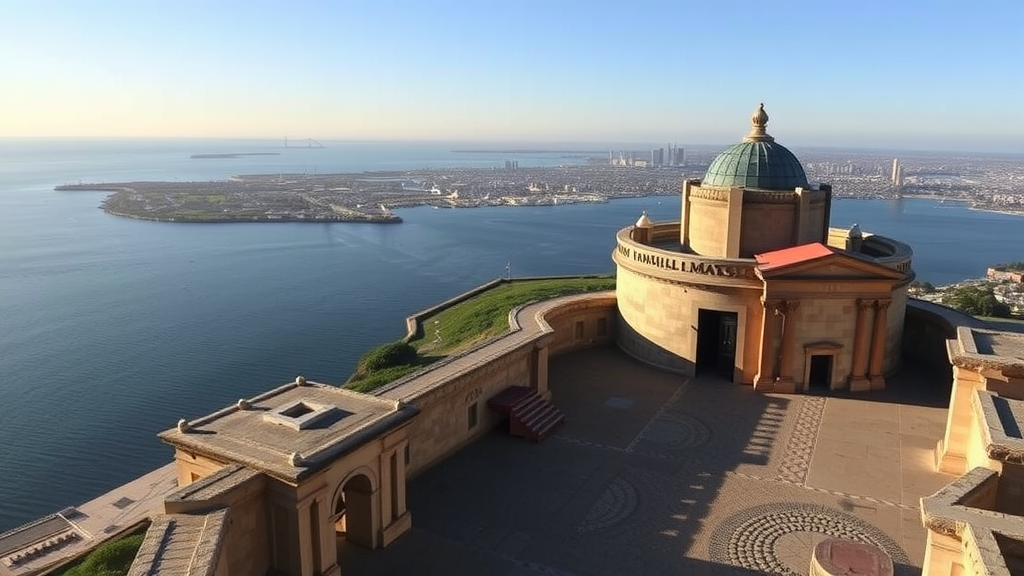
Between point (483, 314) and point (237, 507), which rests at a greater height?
point (237, 507)

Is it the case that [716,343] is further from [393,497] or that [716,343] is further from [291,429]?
[291,429]

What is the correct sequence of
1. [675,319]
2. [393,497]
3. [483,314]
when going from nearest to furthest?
[393,497] < [675,319] < [483,314]

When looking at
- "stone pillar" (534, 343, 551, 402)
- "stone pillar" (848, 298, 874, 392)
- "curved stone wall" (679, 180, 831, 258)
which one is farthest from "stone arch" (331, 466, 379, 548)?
"curved stone wall" (679, 180, 831, 258)

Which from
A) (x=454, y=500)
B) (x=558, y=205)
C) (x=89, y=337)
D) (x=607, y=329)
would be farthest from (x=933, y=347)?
(x=558, y=205)

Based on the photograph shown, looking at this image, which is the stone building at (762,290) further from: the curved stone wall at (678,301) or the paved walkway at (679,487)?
the paved walkway at (679,487)

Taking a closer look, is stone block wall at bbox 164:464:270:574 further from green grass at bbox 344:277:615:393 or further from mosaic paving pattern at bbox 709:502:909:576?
green grass at bbox 344:277:615:393

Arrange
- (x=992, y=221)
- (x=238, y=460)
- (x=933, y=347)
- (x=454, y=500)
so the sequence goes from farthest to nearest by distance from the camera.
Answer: (x=992, y=221)
(x=933, y=347)
(x=454, y=500)
(x=238, y=460)

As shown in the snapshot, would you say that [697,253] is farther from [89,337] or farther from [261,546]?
[89,337]

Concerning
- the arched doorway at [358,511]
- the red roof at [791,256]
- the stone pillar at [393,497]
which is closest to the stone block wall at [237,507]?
the arched doorway at [358,511]

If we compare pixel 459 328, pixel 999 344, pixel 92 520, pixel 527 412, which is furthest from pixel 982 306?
pixel 92 520
